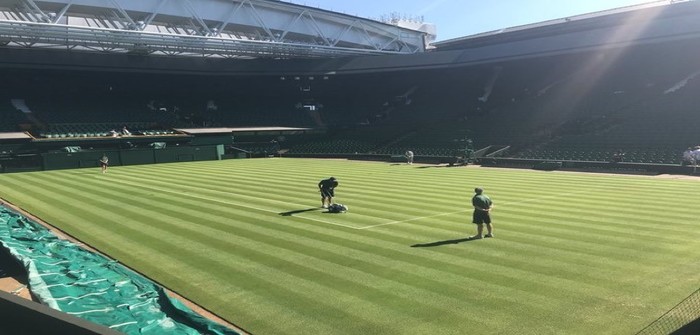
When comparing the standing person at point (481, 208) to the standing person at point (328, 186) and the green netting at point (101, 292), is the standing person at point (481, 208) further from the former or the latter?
the green netting at point (101, 292)

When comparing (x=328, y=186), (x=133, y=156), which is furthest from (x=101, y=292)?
(x=133, y=156)

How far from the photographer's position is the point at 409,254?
1262 centimetres

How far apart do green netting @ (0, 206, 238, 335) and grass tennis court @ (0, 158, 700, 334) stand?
96cm

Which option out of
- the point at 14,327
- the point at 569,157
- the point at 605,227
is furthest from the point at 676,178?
the point at 14,327

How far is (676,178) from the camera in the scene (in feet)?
95.7

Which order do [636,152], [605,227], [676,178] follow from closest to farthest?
[605,227] → [676,178] → [636,152]

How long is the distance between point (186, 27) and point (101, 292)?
4796 cm

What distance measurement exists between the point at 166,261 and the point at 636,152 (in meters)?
37.6

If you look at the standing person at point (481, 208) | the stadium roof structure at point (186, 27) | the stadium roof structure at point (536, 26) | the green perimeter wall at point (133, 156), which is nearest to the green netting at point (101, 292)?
the standing person at point (481, 208)

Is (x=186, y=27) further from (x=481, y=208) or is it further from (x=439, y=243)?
(x=481, y=208)

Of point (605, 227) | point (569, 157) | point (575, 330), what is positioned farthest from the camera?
point (569, 157)

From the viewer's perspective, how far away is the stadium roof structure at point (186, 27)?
4178 cm

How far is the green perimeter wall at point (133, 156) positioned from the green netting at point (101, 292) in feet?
120

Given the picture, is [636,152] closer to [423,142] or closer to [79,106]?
[423,142]
